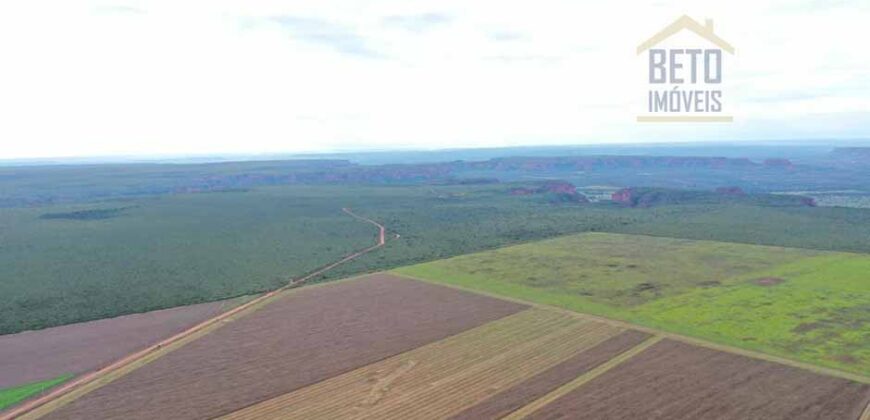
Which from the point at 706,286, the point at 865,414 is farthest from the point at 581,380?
the point at 706,286

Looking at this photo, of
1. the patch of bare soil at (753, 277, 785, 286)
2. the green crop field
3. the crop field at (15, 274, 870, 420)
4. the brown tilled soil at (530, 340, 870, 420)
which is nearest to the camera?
the brown tilled soil at (530, 340, 870, 420)

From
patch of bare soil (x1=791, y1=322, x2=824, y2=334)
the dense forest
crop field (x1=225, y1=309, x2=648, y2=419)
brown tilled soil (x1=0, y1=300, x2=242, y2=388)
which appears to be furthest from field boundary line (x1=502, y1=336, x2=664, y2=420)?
the dense forest

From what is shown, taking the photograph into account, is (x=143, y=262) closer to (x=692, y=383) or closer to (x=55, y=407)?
(x=55, y=407)

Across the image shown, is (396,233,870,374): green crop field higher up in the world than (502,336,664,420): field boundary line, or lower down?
higher up

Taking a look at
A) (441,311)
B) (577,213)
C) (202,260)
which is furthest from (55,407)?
(577,213)

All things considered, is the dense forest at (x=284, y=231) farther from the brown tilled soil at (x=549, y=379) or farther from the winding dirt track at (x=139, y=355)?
the brown tilled soil at (x=549, y=379)

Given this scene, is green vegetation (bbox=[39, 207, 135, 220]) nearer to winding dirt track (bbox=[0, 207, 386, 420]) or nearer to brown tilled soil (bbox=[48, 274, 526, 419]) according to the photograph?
winding dirt track (bbox=[0, 207, 386, 420])
